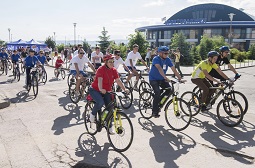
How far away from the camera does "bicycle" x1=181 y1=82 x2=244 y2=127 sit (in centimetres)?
693

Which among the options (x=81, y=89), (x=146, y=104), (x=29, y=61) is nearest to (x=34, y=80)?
(x=29, y=61)

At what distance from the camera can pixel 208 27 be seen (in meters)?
63.3

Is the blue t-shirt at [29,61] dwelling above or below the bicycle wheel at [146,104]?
above

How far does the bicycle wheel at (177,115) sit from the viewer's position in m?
6.51

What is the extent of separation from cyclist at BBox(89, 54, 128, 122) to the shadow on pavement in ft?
1.86

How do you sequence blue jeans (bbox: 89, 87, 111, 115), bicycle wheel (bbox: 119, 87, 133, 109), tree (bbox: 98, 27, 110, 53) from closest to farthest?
blue jeans (bbox: 89, 87, 111, 115) < bicycle wheel (bbox: 119, 87, 133, 109) < tree (bbox: 98, 27, 110, 53)

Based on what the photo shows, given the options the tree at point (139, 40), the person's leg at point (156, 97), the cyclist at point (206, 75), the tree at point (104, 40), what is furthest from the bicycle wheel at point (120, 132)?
the tree at point (104, 40)

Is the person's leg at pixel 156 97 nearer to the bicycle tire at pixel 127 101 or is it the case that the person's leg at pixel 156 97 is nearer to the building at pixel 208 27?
the bicycle tire at pixel 127 101

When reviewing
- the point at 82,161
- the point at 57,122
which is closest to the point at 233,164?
the point at 82,161

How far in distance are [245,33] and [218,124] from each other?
199ft

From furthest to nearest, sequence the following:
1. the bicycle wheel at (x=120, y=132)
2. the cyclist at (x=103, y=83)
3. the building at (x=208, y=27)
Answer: the building at (x=208, y=27)
the cyclist at (x=103, y=83)
the bicycle wheel at (x=120, y=132)

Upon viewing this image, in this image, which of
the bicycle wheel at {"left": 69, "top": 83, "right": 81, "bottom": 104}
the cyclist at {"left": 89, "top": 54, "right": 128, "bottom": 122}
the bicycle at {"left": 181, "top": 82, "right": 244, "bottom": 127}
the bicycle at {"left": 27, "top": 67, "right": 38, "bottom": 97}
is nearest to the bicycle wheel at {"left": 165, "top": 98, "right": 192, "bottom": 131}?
the bicycle at {"left": 181, "top": 82, "right": 244, "bottom": 127}

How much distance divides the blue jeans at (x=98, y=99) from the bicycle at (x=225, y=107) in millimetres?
2357

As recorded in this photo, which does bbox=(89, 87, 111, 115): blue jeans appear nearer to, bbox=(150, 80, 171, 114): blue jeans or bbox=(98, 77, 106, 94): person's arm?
bbox=(98, 77, 106, 94): person's arm
